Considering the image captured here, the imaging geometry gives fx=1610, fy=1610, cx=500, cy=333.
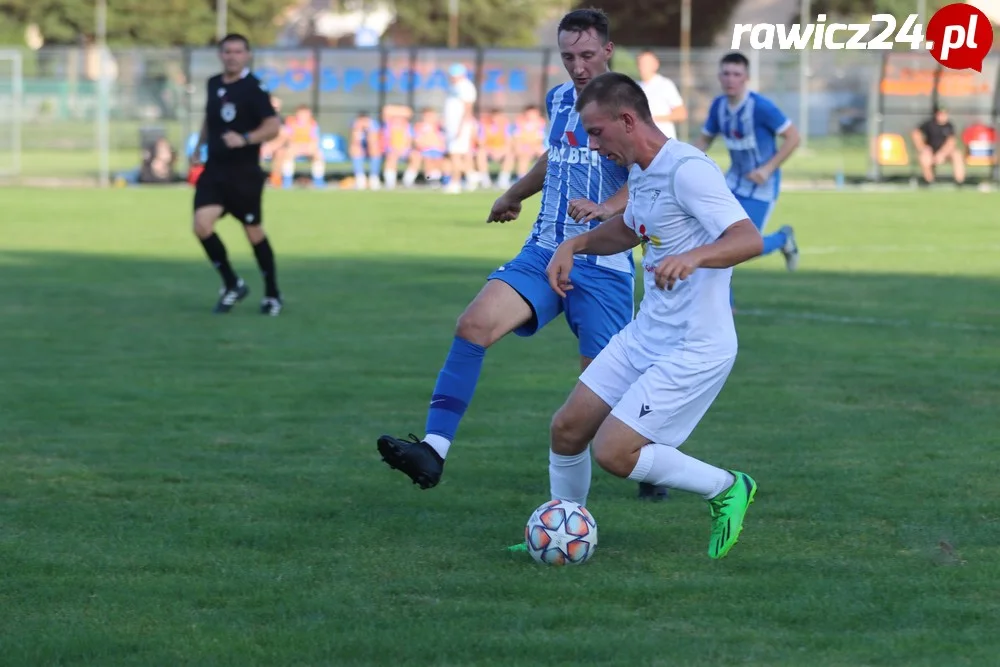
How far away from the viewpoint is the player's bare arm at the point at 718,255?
16.8 ft

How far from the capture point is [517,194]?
6.89m

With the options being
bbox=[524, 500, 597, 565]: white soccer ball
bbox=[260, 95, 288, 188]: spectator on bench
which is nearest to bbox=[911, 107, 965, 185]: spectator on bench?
bbox=[260, 95, 288, 188]: spectator on bench

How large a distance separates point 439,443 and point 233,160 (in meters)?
7.39

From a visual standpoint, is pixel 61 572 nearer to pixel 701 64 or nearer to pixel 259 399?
pixel 259 399

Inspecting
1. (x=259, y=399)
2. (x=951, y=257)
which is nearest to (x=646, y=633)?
(x=259, y=399)

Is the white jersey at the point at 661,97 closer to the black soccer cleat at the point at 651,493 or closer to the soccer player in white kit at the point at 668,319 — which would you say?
the black soccer cleat at the point at 651,493

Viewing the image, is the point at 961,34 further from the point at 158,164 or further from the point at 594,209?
the point at 594,209

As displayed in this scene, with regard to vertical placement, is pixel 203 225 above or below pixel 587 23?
below

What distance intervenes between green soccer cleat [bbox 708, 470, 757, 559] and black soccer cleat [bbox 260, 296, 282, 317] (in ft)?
26.8

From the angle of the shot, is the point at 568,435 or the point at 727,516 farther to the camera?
the point at 568,435

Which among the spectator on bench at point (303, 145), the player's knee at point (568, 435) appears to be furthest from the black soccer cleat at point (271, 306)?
the spectator on bench at point (303, 145)

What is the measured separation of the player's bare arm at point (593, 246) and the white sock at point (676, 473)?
0.75m

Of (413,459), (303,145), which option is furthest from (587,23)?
(303,145)

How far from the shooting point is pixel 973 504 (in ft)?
21.4
